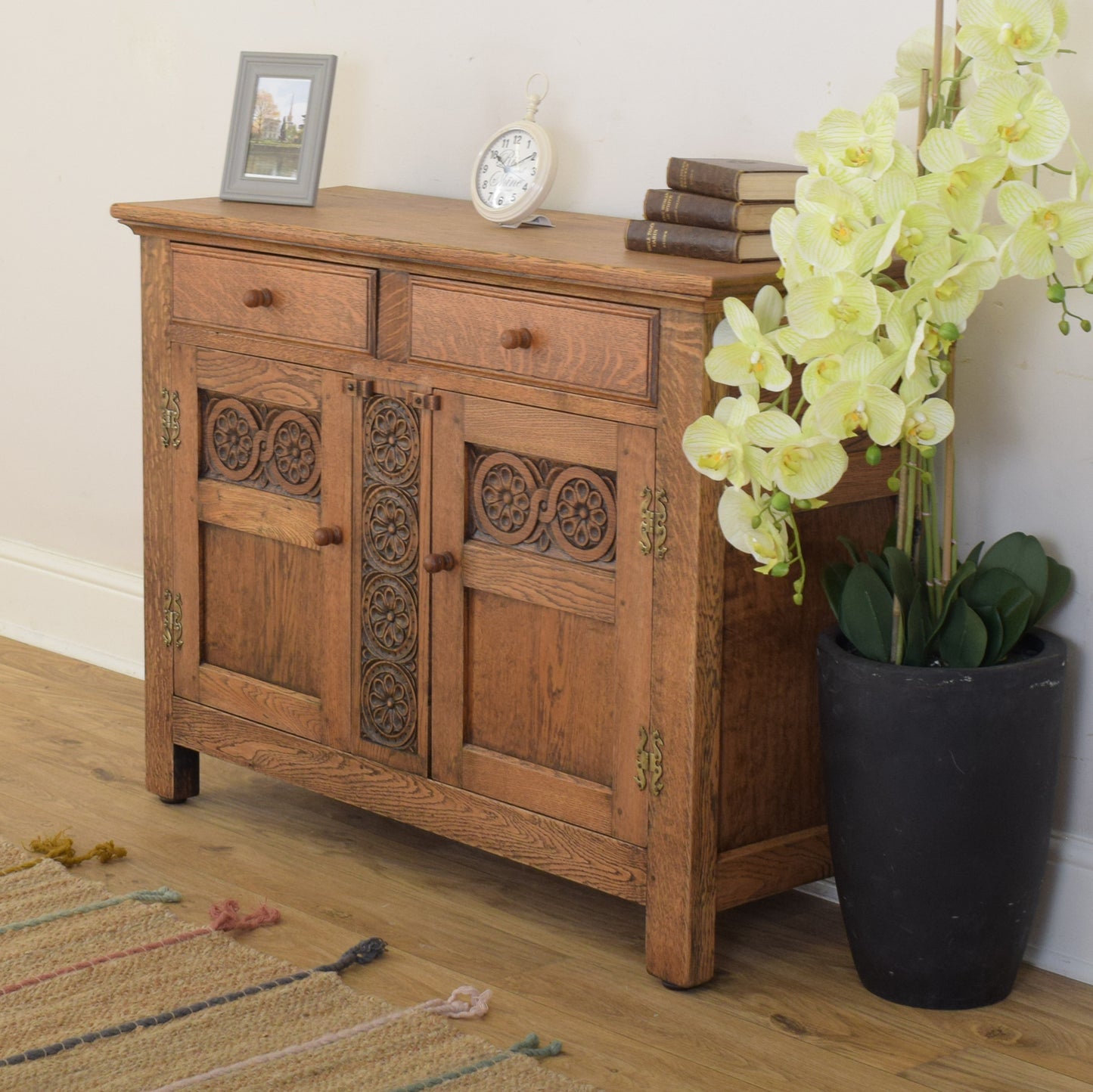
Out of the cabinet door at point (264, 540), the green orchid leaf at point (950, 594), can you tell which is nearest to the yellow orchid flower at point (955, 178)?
the green orchid leaf at point (950, 594)

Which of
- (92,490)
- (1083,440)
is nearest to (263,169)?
(92,490)

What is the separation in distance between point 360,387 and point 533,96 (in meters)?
0.51

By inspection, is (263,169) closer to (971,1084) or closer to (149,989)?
(149,989)

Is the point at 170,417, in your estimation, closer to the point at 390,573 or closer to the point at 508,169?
the point at 390,573

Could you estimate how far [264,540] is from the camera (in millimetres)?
2490

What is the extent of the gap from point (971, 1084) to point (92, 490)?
2239 millimetres

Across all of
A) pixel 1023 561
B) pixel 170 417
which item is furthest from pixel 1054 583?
pixel 170 417

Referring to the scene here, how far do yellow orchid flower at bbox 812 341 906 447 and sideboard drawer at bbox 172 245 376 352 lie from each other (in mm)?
771

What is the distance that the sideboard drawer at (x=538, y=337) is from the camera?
78.0 inches

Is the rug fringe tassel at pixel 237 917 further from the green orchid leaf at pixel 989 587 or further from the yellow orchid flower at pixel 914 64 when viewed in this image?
the yellow orchid flower at pixel 914 64

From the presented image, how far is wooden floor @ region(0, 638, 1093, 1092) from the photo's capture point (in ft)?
6.30

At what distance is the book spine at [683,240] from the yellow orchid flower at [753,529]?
0.32m

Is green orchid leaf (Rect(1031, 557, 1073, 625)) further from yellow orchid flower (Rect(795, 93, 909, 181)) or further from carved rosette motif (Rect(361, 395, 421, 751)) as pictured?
carved rosette motif (Rect(361, 395, 421, 751))

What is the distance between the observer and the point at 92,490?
11.3 feet
